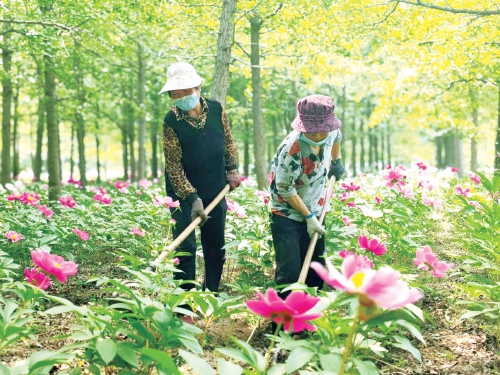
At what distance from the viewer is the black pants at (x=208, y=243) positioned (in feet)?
13.3

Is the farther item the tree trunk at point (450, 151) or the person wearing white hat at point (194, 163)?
the tree trunk at point (450, 151)

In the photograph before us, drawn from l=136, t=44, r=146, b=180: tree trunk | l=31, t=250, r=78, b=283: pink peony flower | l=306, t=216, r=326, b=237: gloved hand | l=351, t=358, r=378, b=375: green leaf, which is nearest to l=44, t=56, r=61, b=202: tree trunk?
l=136, t=44, r=146, b=180: tree trunk

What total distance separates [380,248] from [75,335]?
5.37 feet

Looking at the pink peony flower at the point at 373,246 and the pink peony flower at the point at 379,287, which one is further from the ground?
the pink peony flower at the point at 379,287

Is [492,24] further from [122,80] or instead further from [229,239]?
[122,80]

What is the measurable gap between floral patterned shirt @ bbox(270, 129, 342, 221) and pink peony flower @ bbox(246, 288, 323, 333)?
1.97 metres

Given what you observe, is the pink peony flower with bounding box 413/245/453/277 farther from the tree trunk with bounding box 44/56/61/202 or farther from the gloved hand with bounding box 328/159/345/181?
the tree trunk with bounding box 44/56/61/202

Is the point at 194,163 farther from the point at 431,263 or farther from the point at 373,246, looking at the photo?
the point at 431,263

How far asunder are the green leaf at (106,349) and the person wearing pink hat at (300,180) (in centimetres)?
191

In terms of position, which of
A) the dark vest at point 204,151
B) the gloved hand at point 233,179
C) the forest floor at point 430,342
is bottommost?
the forest floor at point 430,342

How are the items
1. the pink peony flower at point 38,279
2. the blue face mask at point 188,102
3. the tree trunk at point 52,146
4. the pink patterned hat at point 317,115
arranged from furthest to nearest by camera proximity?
the tree trunk at point 52,146 → the blue face mask at point 188,102 → the pink patterned hat at point 317,115 → the pink peony flower at point 38,279

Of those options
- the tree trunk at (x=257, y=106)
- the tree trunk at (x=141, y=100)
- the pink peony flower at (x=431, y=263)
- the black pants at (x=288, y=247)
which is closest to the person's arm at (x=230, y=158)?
the black pants at (x=288, y=247)

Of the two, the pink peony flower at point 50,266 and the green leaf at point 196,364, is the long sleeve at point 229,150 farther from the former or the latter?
the green leaf at point 196,364

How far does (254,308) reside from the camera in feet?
5.32
